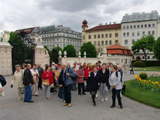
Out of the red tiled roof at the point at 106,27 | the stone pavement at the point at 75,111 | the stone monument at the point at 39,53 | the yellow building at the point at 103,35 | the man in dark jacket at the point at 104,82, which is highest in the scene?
the red tiled roof at the point at 106,27

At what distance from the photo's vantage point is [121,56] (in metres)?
51.7

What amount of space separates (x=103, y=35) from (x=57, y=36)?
25.9 m

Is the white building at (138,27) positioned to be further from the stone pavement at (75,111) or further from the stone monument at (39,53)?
the stone pavement at (75,111)

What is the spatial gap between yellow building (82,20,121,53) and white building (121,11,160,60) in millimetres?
3016

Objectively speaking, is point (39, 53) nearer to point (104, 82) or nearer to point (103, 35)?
point (104, 82)

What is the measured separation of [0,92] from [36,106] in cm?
289

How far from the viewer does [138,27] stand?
7650cm

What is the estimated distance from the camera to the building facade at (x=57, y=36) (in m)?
91.8

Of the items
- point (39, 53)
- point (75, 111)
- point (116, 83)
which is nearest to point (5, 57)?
point (39, 53)

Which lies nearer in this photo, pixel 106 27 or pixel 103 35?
pixel 103 35

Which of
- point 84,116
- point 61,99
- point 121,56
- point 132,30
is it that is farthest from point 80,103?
point 132,30

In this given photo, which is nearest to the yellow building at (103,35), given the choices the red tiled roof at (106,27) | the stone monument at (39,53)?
the red tiled roof at (106,27)

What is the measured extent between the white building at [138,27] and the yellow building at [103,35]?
302 centimetres

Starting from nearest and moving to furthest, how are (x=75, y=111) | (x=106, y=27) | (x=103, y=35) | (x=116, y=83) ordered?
(x=75, y=111) → (x=116, y=83) → (x=103, y=35) → (x=106, y=27)
